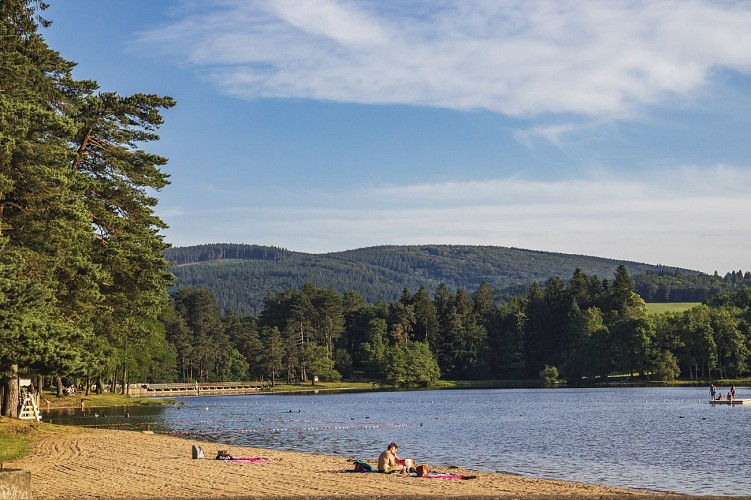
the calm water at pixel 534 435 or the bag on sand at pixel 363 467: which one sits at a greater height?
the bag on sand at pixel 363 467

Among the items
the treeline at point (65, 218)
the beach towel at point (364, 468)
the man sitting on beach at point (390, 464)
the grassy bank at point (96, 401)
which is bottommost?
the grassy bank at point (96, 401)

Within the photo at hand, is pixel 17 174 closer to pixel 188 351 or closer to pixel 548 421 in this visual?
pixel 548 421

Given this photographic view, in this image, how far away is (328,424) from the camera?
221 feet

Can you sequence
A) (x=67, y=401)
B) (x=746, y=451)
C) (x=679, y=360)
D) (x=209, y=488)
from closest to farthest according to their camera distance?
(x=209, y=488) → (x=746, y=451) → (x=67, y=401) → (x=679, y=360)

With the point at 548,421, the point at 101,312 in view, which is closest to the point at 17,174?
the point at 101,312

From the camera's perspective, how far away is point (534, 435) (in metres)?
54.2

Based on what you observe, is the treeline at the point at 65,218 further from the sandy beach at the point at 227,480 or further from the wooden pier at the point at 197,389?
the wooden pier at the point at 197,389

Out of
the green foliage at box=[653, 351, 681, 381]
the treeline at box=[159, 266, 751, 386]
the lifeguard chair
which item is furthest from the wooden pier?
the lifeguard chair

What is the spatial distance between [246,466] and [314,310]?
142785 mm

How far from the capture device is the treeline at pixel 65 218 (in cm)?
3266

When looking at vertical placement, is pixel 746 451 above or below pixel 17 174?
below

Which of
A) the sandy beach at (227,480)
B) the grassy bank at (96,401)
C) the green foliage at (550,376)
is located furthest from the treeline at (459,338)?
the sandy beach at (227,480)

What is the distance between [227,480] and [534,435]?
31029mm

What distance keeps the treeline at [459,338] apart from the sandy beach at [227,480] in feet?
330
